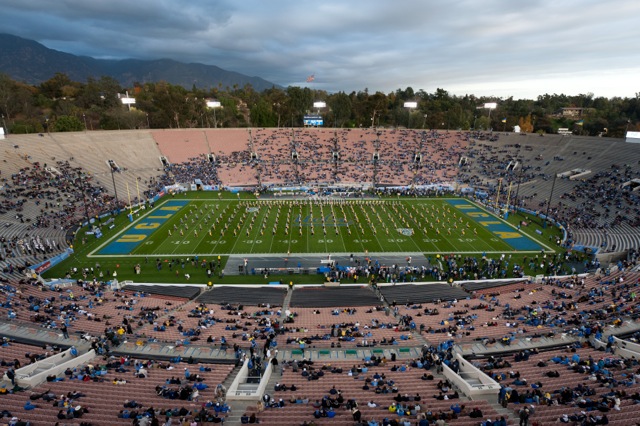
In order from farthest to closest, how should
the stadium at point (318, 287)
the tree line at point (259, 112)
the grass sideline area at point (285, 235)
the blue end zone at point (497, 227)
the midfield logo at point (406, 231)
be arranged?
the tree line at point (259, 112) → the midfield logo at point (406, 231) → the blue end zone at point (497, 227) → the grass sideline area at point (285, 235) → the stadium at point (318, 287)

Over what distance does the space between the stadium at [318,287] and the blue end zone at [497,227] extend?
0.88 ft

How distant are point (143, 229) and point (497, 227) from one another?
36.9 meters

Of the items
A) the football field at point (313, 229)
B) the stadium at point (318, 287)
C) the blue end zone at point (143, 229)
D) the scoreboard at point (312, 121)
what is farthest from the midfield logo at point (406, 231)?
the scoreboard at point (312, 121)

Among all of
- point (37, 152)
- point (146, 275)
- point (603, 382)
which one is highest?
point (37, 152)

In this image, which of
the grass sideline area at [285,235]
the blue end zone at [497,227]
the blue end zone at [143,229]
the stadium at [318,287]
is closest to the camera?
the stadium at [318,287]

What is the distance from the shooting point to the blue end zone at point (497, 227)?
34.2 metres

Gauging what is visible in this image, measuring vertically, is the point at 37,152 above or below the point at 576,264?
above

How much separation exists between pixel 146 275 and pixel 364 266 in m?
16.9

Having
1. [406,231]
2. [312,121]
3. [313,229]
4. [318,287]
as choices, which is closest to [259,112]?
[312,121]

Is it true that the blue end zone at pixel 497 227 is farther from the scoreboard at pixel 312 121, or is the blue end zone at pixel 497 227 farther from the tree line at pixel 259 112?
the tree line at pixel 259 112

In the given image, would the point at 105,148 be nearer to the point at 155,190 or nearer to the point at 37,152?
the point at 37,152

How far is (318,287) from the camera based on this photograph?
26422 mm

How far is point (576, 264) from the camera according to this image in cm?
2977

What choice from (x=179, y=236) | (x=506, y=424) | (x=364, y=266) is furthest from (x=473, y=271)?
(x=179, y=236)
